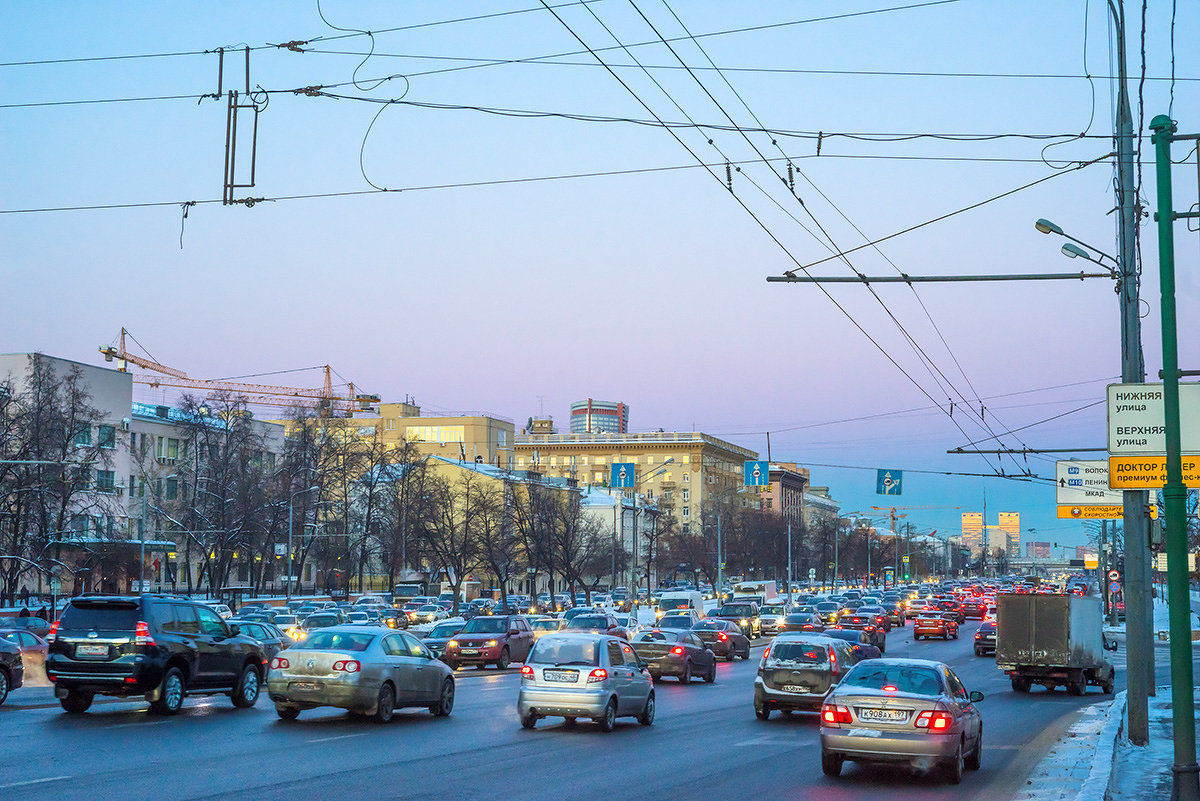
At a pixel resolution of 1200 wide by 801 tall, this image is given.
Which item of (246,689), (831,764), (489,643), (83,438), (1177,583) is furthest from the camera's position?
(83,438)

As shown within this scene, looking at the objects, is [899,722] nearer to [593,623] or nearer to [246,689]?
[246,689]

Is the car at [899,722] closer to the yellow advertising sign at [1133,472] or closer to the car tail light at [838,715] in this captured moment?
the car tail light at [838,715]

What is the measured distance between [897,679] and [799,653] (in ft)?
26.5

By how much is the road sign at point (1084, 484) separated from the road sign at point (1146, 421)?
1296 cm

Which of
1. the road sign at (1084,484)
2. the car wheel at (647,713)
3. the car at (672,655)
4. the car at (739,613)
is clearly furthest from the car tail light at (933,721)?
the car at (739,613)

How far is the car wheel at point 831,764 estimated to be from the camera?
1641cm

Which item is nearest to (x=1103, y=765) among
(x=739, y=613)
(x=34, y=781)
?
(x=34, y=781)

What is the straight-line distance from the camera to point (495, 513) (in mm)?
94688

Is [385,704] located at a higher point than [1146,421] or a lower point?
lower

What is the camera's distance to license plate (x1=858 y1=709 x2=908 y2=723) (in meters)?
16.0

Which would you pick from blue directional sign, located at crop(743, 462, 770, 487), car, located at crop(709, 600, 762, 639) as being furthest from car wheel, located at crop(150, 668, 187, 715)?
blue directional sign, located at crop(743, 462, 770, 487)

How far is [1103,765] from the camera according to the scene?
15.3 meters

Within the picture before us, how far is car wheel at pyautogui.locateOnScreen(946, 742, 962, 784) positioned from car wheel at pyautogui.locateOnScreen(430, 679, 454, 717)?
31.5ft

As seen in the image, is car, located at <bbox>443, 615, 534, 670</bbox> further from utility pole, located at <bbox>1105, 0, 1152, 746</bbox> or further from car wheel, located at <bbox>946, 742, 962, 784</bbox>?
car wheel, located at <bbox>946, 742, 962, 784</bbox>
